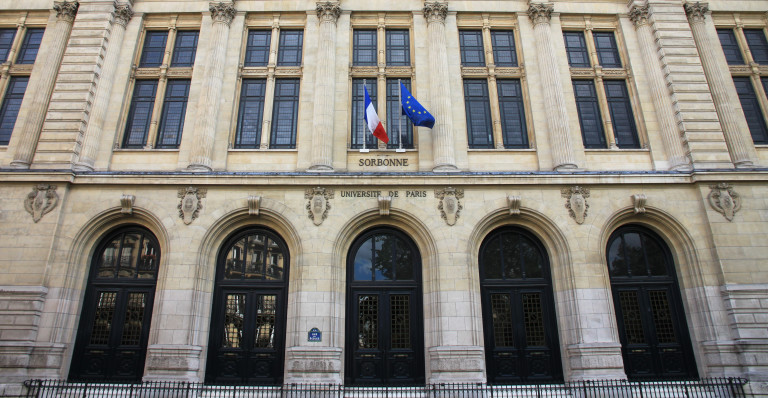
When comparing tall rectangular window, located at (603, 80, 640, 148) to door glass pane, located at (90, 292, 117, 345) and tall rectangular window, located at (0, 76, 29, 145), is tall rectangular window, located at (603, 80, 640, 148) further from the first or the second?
tall rectangular window, located at (0, 76, 29, 145)

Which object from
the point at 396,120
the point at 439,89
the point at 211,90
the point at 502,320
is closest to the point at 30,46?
the point at 211,90

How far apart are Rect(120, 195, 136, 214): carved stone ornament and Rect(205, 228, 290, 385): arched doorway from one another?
3657 millimetres

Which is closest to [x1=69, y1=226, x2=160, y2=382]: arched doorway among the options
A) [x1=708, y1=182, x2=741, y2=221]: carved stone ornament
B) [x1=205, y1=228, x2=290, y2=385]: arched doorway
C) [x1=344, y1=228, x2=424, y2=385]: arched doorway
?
[x1=205, y1=228, x2=290, y2=385]: arched doorway

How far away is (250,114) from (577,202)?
532 inches

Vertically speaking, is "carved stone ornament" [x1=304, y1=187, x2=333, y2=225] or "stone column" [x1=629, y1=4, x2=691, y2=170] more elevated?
"stone column" [x1=629, y1=4, x2=691, y2=170]

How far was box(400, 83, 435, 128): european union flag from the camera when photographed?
672 inches

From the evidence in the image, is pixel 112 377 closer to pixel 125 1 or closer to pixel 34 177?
pixel 34 177

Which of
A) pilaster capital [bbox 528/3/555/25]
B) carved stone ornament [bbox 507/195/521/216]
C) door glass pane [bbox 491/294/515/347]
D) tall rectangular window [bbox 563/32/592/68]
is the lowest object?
door glass pane [bbox 491/294/515/347]

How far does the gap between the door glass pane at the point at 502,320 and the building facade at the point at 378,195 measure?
103mm

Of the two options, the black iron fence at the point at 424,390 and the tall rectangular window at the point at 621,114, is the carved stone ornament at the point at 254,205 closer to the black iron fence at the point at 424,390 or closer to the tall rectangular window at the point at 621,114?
the black iron fence at the point at 424,390

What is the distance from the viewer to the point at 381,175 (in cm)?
1691

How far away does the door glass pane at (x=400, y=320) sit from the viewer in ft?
52.6

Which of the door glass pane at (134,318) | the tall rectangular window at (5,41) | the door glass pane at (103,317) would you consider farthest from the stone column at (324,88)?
the tall rectangular window at (5,41)

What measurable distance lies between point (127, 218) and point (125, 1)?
10055 mm
